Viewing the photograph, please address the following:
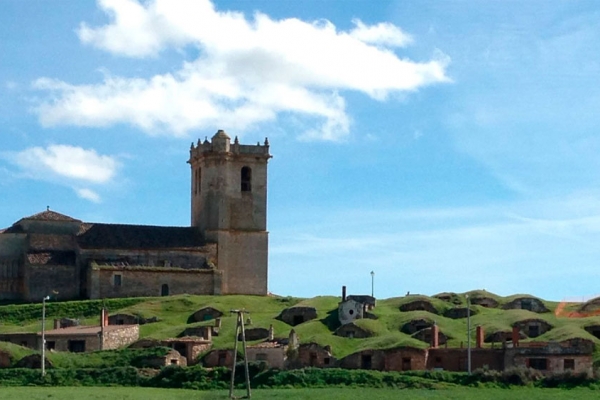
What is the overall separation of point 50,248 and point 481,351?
37032 millimetres

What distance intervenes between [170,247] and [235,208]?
6244mm

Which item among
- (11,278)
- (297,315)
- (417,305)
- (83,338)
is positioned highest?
(11,278)

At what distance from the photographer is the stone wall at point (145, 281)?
87.8 metres

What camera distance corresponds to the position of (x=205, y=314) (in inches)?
3147

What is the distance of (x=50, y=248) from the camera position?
296 feet

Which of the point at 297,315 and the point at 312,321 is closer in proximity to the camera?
the point at 312,321

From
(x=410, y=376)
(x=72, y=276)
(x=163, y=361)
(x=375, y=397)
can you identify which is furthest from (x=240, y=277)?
(x=375, y=397)

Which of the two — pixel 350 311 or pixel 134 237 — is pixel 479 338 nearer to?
pixel 350 311

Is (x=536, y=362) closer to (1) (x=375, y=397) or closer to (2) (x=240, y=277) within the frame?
(1) (x=375, y=397)

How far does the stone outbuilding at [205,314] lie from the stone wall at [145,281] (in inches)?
366

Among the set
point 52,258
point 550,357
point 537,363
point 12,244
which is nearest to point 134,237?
point 52,258

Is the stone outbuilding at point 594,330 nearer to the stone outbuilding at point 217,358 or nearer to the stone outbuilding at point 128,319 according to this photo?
the stone outbuilding at point 217,358

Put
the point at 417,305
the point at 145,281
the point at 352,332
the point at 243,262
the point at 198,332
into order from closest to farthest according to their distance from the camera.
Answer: the point at 198,332 < the point at 352,332 < the point at 417,305 < the point at 145,281 < the point at 243,262

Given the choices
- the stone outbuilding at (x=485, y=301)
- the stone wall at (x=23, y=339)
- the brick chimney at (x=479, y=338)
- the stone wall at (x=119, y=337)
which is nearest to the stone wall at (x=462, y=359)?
the brick chimney at (x=479, y=338)
